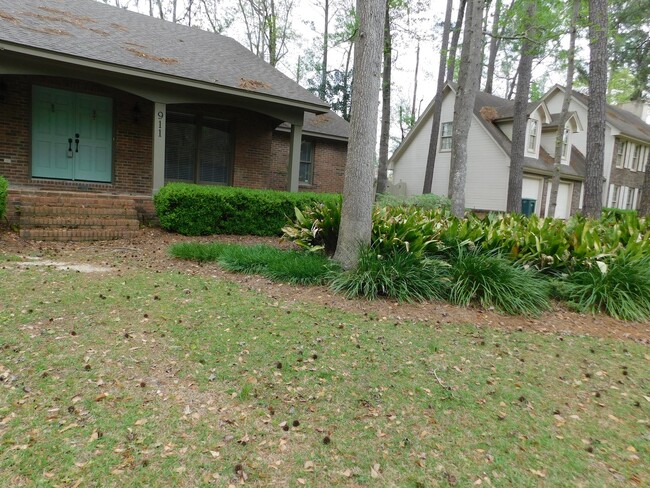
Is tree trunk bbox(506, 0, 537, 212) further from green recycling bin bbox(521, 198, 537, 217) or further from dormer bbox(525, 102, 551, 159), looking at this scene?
dormer bbox(525, 102, 551, 159)

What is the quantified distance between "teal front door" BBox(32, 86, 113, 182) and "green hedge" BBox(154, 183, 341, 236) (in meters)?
2.85

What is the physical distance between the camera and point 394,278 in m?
5.48

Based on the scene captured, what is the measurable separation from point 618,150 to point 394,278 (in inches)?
934

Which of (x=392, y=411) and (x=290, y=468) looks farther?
(x=392, y=411)

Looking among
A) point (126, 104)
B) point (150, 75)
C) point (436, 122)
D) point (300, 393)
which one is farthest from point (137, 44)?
point (436, 122)

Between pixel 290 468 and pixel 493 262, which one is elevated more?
pixel 493 262

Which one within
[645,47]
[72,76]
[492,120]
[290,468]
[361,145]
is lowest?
[290,468]

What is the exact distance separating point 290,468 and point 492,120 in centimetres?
2063

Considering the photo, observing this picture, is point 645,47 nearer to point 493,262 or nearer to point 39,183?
point 493,262

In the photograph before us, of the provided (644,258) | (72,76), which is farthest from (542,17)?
(72,76)

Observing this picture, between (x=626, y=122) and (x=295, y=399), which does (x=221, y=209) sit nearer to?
(x=295, y=399)

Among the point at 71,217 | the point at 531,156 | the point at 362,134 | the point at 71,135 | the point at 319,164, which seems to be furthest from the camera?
the point at 531,156

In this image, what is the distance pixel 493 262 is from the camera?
18.5 feet

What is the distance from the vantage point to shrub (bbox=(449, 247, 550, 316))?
5348 mm
